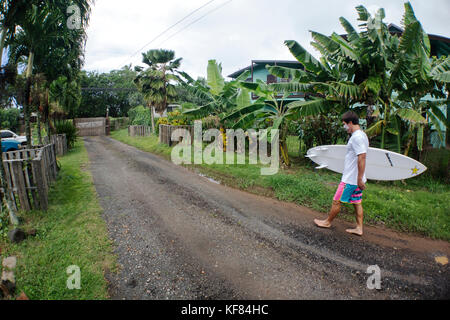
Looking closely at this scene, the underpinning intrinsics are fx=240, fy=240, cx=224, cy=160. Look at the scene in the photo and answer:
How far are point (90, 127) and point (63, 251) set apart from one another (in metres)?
27.3

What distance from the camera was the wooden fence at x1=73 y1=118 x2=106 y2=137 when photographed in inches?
1062

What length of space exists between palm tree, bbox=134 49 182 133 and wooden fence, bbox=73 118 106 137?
1067cm

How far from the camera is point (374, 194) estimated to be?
17.7 feet

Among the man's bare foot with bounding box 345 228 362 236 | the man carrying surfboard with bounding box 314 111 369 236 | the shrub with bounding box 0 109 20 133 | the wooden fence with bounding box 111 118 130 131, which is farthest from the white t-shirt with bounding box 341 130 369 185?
the wooden fence with bounding box 111 118 130 131

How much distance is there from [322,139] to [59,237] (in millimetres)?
7547

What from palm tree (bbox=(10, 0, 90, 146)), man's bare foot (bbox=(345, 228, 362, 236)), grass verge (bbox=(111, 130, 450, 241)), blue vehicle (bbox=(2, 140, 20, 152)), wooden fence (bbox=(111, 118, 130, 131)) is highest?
palm tree (bbox=(10, 0, 90, 146))

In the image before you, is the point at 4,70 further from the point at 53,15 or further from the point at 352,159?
the point at 352,159

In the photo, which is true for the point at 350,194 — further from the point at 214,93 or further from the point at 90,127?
the point at 90,127

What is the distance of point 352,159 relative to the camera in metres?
3.90

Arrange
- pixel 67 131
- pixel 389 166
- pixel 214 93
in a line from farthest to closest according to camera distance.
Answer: pixel 67 131 → pixel 214 93 → pixel 389 166

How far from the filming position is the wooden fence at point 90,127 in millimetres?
26969

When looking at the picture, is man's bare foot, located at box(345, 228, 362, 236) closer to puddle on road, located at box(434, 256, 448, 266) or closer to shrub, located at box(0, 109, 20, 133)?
puddle on road, located at box(434, 256, 448, 266)

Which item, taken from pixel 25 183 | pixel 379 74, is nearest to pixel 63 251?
pixel 25 183

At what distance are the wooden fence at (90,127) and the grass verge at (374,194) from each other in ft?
77.7
